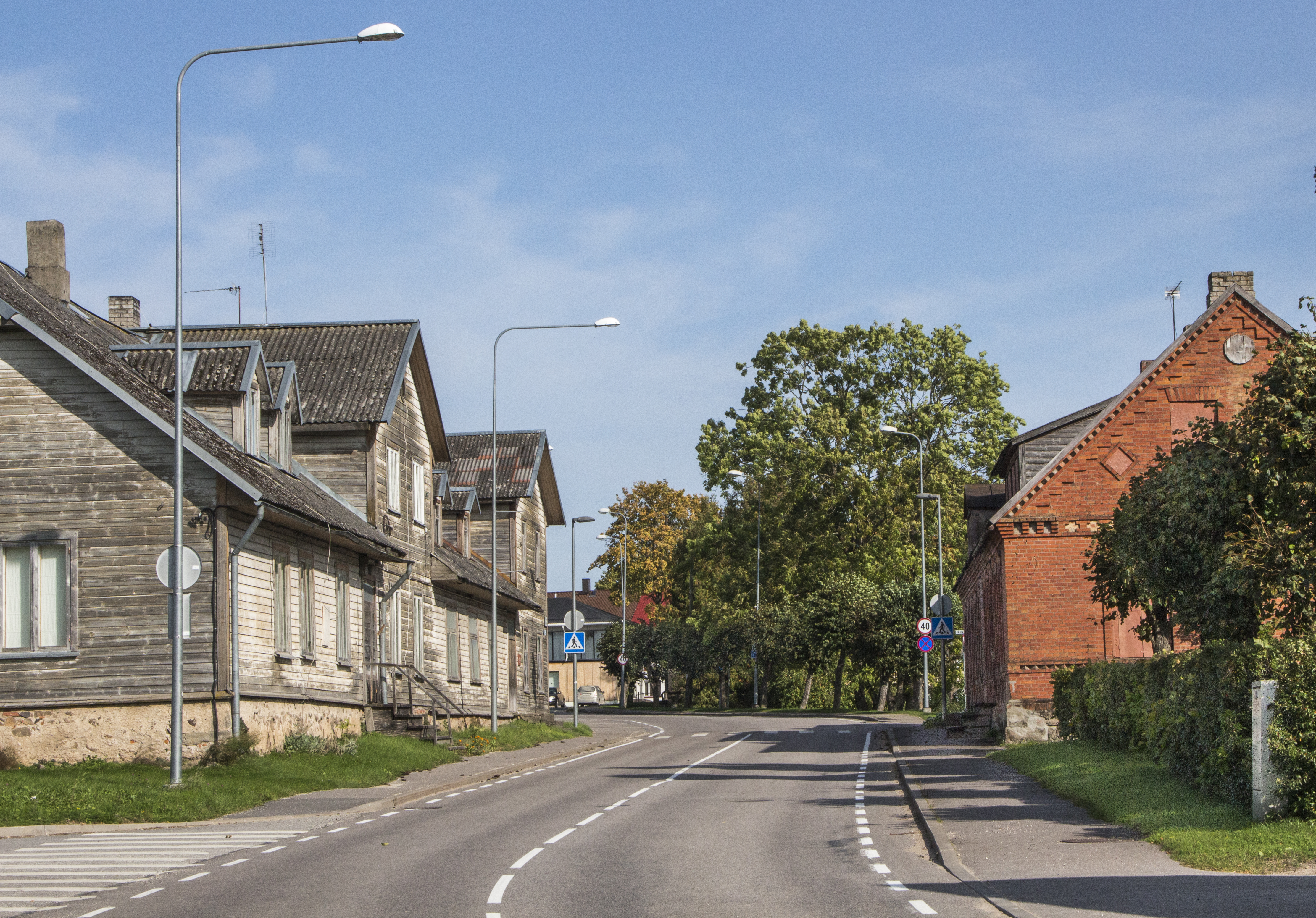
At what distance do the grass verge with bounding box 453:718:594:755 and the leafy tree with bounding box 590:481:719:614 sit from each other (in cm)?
4120

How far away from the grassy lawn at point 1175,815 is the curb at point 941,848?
1.81 m

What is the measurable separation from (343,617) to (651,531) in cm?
5837

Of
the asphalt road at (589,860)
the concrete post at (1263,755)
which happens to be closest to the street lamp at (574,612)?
the asphalt road at (589,860)

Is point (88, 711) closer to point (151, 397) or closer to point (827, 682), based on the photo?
point (151, 397)

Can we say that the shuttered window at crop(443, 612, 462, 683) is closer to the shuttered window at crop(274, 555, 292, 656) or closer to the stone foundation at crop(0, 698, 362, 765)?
the shuttered window at crop(274, 555, 292, 656)

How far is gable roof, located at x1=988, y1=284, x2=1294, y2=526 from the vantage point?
32312 millimetres

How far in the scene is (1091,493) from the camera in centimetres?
3291

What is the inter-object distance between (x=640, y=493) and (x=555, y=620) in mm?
36504

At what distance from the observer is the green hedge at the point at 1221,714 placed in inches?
525

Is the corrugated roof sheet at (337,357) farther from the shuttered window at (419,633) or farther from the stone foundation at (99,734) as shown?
the stone foundation at (99,734)

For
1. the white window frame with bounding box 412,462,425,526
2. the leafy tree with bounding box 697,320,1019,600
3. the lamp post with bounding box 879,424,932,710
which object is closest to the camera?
the white window frame with bounding box 412,462,425,526

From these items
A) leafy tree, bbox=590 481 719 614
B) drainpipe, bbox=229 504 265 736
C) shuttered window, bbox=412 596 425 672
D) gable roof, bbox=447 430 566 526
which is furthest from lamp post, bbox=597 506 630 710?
drainpipe, bbox=229 504 265 736

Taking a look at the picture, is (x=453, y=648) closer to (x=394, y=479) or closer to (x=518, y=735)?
(x=518, y=735)

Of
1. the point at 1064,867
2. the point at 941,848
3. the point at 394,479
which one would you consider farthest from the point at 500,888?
the point at 394,479
